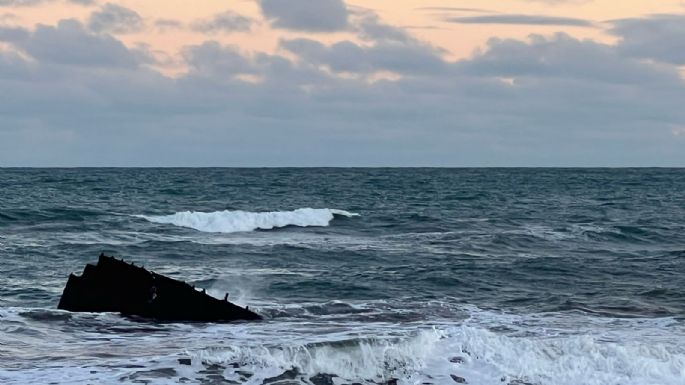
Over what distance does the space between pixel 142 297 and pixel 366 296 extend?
5882 millimetres

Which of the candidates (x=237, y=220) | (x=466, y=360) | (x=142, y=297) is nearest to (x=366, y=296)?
(x=142, y=297)

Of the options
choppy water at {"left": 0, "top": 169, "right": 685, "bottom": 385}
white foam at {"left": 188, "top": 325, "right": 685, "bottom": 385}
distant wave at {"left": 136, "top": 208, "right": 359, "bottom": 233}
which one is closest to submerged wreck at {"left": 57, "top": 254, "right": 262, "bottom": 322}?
choppy water at {"left": 0, "top": 169, "right": 685, "bottom": 385}

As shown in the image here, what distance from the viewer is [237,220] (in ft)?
140

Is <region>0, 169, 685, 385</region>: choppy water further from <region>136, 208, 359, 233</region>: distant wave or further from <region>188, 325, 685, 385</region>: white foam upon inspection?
<region>136, 208, 359, 233</region>: distant wave

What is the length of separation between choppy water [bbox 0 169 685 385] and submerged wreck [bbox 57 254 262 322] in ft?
1.38

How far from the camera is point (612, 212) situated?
51.3m

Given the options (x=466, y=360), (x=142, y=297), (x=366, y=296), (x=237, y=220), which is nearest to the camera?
(x=466, y=360)

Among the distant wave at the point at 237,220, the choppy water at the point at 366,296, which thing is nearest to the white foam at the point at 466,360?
the choppy water at the point at 366,296

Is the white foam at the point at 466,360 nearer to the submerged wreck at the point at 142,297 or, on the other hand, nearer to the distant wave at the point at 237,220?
the submerged wreck at the point at 142,297

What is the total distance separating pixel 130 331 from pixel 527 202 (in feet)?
152

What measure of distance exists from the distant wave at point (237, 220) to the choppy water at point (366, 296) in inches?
5.6

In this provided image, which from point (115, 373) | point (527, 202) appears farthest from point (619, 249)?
point (527, 202)

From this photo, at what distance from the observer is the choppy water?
1400 centimetres

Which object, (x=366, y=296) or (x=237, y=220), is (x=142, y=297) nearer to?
(x=366, y=296)
